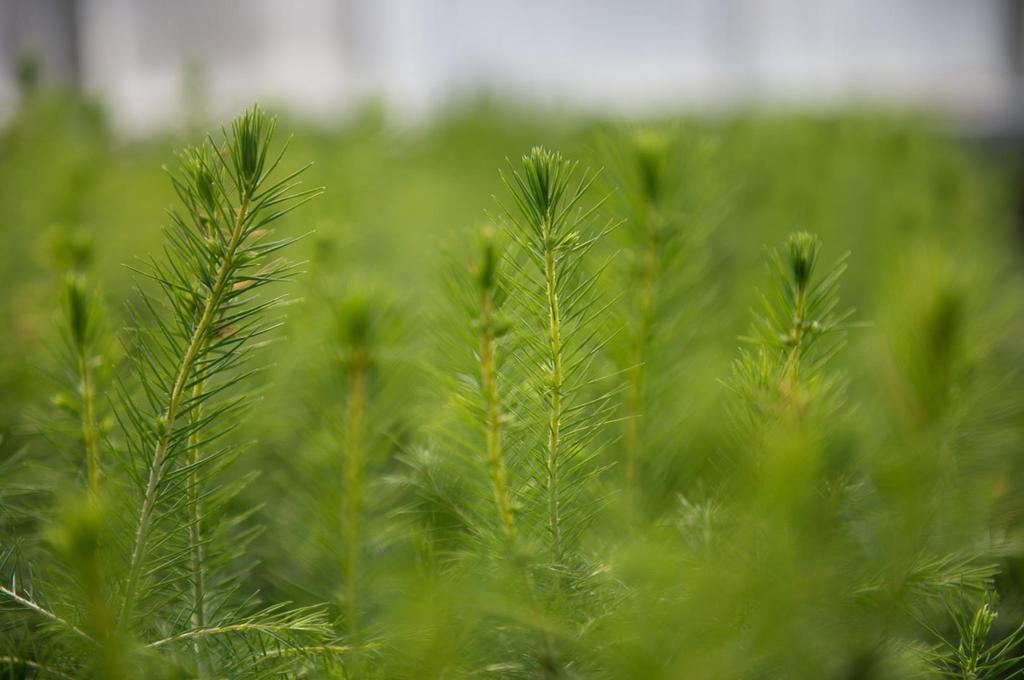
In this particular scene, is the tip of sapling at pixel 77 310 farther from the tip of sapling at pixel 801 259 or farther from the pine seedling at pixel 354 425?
the tip of sapling at pixel 801 259

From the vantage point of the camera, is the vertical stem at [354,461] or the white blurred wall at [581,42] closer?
the vertical stem at [354,461]

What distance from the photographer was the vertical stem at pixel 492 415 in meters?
0.22

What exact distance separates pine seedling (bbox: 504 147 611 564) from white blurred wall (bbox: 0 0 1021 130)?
3285 millimetres

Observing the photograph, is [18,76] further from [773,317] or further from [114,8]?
[114,8]

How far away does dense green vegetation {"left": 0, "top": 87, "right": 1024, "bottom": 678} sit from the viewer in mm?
190

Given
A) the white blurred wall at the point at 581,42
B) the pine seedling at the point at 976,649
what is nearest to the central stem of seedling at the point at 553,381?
the pine seedling at the point at 976,649

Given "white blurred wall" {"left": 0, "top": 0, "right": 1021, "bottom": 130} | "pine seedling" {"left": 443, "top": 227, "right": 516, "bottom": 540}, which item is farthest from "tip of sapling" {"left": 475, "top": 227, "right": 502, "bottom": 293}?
"white blurred wall" {"left": 0, "top": 0, "right": 1021, "bottom": 130}

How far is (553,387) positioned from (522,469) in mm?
31

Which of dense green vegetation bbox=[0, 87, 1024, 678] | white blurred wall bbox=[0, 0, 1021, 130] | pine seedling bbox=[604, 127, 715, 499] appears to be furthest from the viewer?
white blurred wall bbox=[0, 0, 1021, 130]

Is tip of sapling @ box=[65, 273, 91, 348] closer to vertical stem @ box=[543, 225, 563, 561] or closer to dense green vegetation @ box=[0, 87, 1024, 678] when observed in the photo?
dense green vegetation @ box=[0, 87, 1024, 678]

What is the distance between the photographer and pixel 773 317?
0.73 ft

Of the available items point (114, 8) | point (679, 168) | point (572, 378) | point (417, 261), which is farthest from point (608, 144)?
point (114, 8)

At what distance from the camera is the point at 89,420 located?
250mm

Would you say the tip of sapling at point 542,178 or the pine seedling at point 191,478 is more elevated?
the tip of sapling at point 542,178
